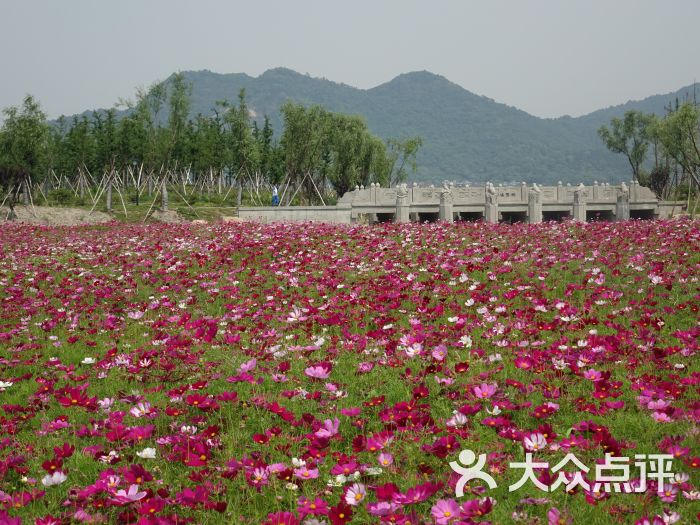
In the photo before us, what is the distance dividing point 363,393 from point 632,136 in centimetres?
7771

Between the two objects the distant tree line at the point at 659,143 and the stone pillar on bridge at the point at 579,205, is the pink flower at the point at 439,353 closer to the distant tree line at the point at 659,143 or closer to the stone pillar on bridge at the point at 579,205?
the stone pillar on bridge at the point at 579,205

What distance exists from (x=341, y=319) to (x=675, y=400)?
13.3ft

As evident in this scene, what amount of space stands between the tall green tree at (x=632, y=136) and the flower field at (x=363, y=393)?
225 feet

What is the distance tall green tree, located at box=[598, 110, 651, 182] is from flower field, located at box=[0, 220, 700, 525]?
68680 millimetres

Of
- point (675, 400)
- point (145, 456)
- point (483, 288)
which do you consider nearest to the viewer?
point (145, 456)

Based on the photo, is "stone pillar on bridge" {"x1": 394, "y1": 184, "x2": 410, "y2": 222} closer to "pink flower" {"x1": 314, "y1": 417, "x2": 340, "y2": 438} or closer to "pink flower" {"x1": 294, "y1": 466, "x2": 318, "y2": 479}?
"pink flower" {"x1": 314, "y1": 417, "x2": 340, "y2": 438}

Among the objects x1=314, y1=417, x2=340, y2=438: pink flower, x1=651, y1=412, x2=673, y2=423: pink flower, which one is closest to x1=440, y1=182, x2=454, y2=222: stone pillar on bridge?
x1=651, y1=412, x2=673, y2=423: pink flower

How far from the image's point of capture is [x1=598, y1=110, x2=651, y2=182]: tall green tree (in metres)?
71.9

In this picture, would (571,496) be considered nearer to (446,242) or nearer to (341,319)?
(341,319)

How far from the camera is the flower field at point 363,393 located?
3.29 m

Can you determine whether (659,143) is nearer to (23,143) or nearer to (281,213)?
(281,213)

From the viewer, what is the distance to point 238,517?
3225 millimetres

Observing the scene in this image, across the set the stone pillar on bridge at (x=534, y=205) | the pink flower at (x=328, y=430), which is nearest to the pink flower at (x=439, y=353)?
the pink flower at (x=328, y=430)

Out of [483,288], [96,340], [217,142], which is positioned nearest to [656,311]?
[483,288]
